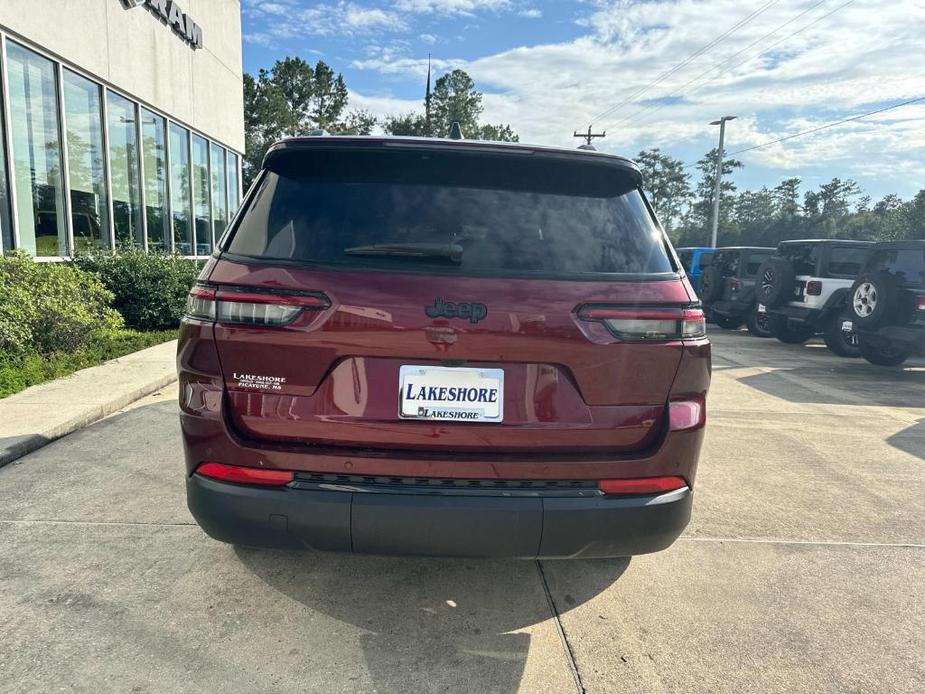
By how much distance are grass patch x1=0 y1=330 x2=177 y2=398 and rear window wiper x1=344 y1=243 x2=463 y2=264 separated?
16.7 ft

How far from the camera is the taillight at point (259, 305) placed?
2.04m

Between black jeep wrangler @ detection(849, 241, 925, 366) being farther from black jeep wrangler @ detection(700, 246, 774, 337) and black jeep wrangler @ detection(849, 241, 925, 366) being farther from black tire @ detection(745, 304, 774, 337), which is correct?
black jeep wrangler @ detection(700, 246, 774, 337)

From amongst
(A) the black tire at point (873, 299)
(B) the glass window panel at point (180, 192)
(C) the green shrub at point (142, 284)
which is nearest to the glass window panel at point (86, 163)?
(C) the green shrub at point (142, 284)

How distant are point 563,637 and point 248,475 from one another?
1.39 metres

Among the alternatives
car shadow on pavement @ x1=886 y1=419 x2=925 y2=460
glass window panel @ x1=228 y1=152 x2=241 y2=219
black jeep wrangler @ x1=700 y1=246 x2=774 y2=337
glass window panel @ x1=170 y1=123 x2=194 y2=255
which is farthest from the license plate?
glass window panel @ x1=228 y1=152 x2=241 y2=219

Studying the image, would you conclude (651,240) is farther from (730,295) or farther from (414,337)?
(730,295)

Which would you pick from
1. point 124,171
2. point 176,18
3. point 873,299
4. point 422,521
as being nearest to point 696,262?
point 873,299

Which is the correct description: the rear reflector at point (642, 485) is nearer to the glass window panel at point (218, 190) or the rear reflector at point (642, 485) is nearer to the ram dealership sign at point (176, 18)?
the ram dealership sign at point (176, 18)

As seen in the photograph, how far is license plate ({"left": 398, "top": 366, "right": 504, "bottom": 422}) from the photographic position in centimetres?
205

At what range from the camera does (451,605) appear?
2.64 meters

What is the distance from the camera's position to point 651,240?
2.31 metres

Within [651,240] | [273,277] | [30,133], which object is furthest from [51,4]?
[651,240]

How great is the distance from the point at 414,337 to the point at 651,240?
0.99 meters

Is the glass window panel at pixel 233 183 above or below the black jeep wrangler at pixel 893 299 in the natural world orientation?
above
